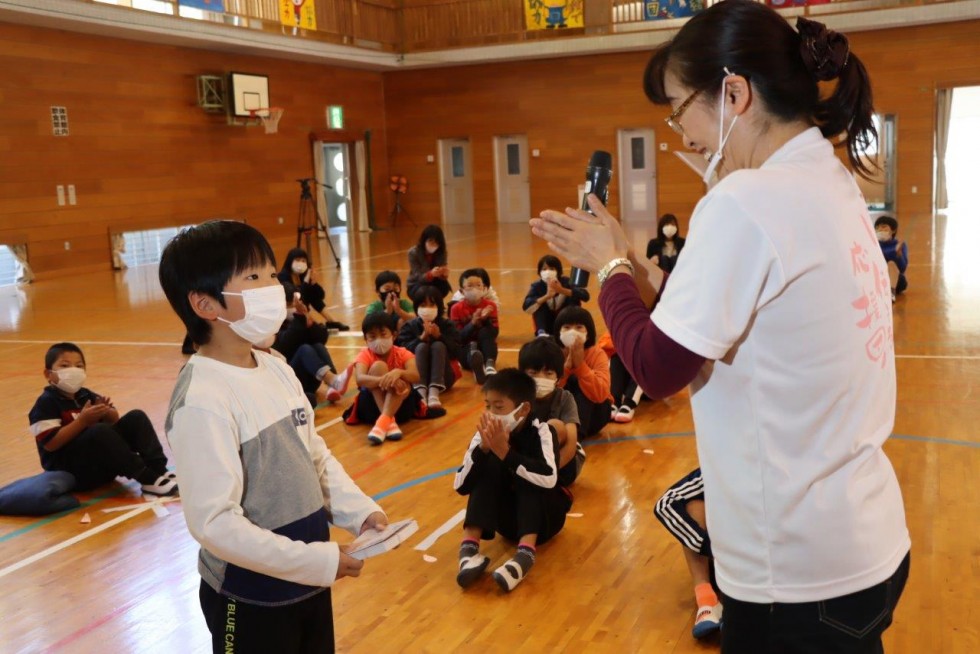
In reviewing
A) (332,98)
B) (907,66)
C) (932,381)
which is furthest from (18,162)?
(907,66)

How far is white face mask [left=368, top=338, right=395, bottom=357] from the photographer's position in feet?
19.7

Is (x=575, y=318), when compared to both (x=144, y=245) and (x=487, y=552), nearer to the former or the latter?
(x=487, y=552)

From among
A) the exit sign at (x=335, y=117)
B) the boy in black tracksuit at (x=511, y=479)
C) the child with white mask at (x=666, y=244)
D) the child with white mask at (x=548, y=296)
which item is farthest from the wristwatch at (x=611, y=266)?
the exit sign at (x=335, y=117)

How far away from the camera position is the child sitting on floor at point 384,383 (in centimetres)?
572

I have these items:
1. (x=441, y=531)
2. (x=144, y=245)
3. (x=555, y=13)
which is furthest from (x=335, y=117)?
(x=441, y=531)

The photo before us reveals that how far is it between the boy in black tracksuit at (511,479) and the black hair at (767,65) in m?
2.38

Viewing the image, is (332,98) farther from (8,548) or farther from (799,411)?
(799,411)

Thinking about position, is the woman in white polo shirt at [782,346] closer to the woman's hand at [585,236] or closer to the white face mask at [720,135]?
the white face mask at [720,135]

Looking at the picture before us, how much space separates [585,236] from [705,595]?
2004 millimetres

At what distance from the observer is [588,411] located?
530cm

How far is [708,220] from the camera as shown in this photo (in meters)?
1.29

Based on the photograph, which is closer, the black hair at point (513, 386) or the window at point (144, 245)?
the black hair at point (513, 386)

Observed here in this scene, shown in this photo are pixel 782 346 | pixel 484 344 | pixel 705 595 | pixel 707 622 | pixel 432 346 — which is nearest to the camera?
pixel 782 346

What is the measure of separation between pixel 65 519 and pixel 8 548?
0.37m
